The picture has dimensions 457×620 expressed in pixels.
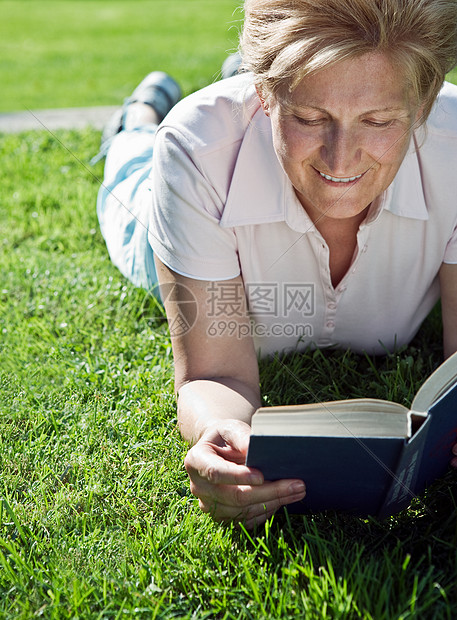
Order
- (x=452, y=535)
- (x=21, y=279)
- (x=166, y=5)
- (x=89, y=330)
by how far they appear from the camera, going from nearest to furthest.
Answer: (x=452, y=535), (x=89, y=330), (x=21, y=279), (x=166, y=5)

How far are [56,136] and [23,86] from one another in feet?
7.67

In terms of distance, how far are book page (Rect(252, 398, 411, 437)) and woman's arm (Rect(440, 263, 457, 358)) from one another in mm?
835

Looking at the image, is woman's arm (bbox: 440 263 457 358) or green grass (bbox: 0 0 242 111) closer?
woman's arm (bbox: 440 263 457 358)

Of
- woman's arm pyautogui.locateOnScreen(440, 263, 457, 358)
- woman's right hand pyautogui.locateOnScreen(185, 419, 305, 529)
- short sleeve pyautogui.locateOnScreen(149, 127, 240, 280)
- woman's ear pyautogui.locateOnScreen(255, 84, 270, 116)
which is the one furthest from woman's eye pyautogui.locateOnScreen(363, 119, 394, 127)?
woman's right hand pyautogui.locateOnScreen(185, 419, 305, 529)

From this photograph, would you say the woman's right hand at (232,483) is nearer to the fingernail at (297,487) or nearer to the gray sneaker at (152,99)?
the fingernail at (297,487)

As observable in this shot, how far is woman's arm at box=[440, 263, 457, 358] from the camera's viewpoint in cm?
209

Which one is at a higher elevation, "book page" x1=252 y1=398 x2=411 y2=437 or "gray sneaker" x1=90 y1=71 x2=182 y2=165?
"gray sneaker" x1=90 y1=71 x2=182 y2=165

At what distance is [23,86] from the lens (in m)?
6.60

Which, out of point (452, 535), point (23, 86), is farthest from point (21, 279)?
point (23, 86)

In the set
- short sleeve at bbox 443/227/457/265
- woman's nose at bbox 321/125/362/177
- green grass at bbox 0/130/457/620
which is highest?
woman's nose at bbox 321/125/362/177

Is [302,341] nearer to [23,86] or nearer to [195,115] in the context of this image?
[195,115]

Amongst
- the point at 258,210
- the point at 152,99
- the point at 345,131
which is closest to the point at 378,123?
the point at 345,131

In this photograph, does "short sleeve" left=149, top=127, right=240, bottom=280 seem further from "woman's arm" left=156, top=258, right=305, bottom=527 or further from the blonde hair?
the blonde hair

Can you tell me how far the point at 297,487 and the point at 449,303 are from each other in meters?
0.89
